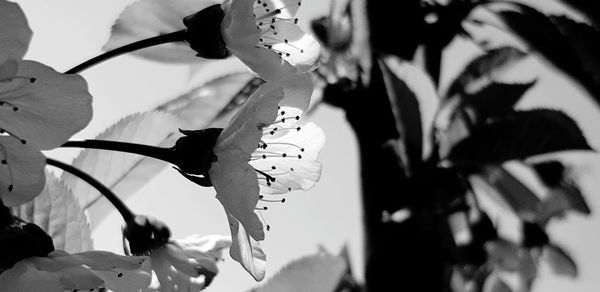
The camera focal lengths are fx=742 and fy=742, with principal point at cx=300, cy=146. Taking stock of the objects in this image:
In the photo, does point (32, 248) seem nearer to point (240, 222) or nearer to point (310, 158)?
point (240, 222)

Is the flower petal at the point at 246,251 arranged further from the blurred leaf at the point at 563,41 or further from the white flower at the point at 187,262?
the blurred leaf at the point at 563,41

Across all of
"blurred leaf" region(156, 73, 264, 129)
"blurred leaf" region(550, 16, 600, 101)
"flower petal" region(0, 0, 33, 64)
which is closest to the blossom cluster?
"flower petal" region(0, 0, 33, 64)

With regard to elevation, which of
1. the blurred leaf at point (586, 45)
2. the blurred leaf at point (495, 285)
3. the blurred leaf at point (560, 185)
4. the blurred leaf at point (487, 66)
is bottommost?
the blurred leaf at point (495, 285)

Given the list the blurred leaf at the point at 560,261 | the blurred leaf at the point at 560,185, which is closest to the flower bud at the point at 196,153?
the blurred leaf at the point at 560,185

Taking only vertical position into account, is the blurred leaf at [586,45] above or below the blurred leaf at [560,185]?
above

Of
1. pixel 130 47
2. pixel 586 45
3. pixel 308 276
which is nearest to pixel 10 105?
pixel 130 47

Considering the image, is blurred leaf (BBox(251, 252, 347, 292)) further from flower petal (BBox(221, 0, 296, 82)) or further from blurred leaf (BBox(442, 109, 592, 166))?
blurred leaf (BBox(442, 109, 592, 166))

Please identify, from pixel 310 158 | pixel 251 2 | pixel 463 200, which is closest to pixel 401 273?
pixel 463 200
